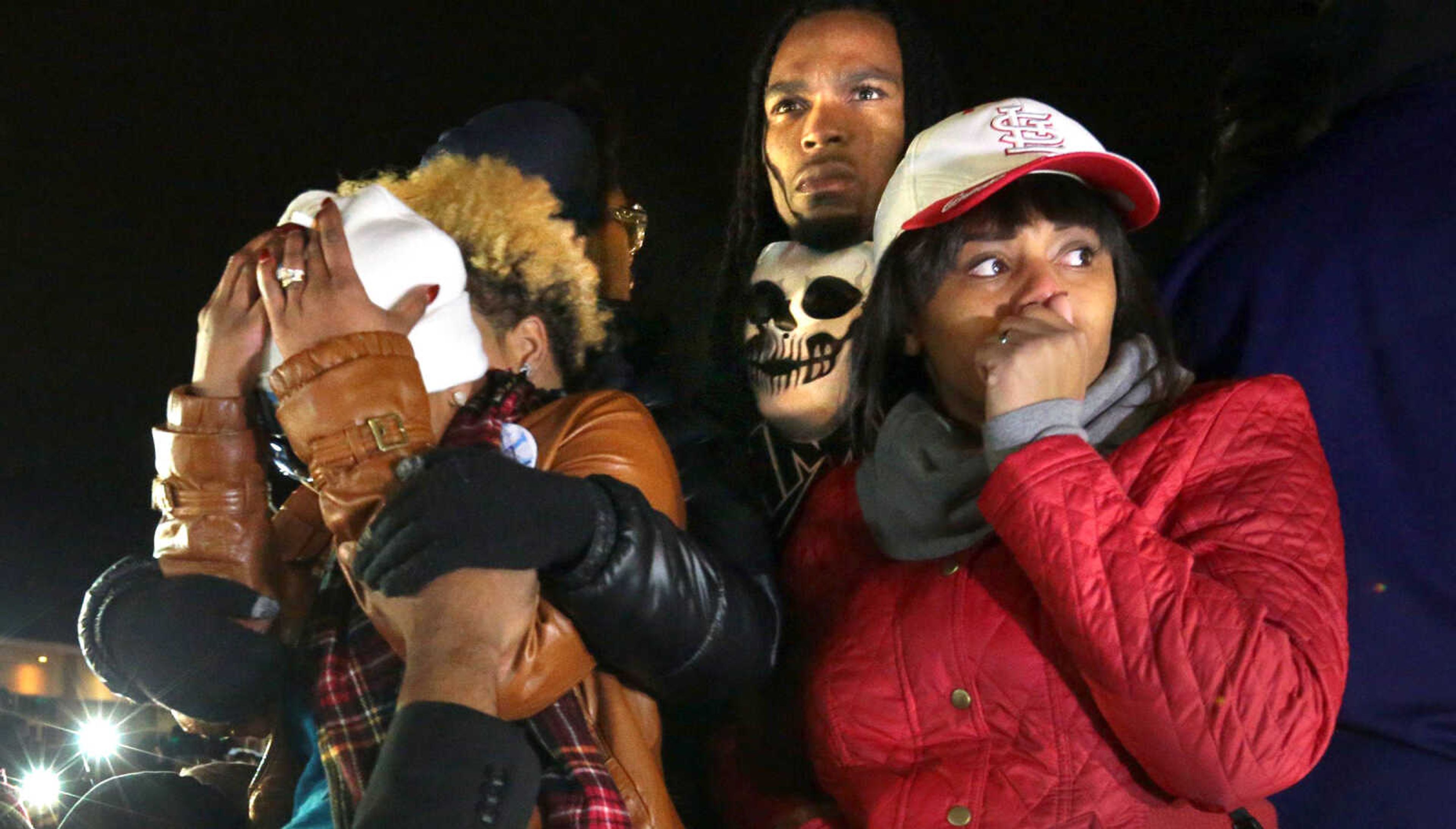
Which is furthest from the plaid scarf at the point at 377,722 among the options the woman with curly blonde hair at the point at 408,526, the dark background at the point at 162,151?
the dark background at the point at 162,151

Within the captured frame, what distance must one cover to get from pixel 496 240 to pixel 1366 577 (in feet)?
3.00

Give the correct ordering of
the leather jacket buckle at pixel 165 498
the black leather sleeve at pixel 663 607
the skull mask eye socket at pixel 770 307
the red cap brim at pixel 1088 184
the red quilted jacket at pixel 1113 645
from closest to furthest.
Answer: the red quilted jacket at pixel 1113 645
the black leather sleeve at pixel 663 607
the red cap brim at pixel 1088 184
the leather jacket buckle at pixel 165 498
the skull mask eye socket at pixel 770 307

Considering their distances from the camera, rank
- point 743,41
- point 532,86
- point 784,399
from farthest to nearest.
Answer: point 532,86
point 743,41
point 784,399

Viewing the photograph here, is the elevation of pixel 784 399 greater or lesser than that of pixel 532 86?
lesser

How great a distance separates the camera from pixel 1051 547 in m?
1.04

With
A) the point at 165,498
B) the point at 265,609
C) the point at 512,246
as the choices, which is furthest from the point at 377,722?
the point at 512,246

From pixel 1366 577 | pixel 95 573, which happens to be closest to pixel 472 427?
pixel 1366 577

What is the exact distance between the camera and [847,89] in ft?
5.57

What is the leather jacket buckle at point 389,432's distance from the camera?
1165 millimetres

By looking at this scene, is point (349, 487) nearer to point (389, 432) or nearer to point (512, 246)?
point (389, 432)

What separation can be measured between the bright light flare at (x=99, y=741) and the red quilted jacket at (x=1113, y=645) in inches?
73.2

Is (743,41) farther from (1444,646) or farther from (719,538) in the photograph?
(1444,646)

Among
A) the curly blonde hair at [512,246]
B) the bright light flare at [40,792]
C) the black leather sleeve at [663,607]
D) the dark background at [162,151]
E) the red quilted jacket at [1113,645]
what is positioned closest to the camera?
the red quilted jacket at [1113,645]

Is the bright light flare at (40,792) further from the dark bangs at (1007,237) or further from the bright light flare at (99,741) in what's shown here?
the dark bangs at (1007,237)
